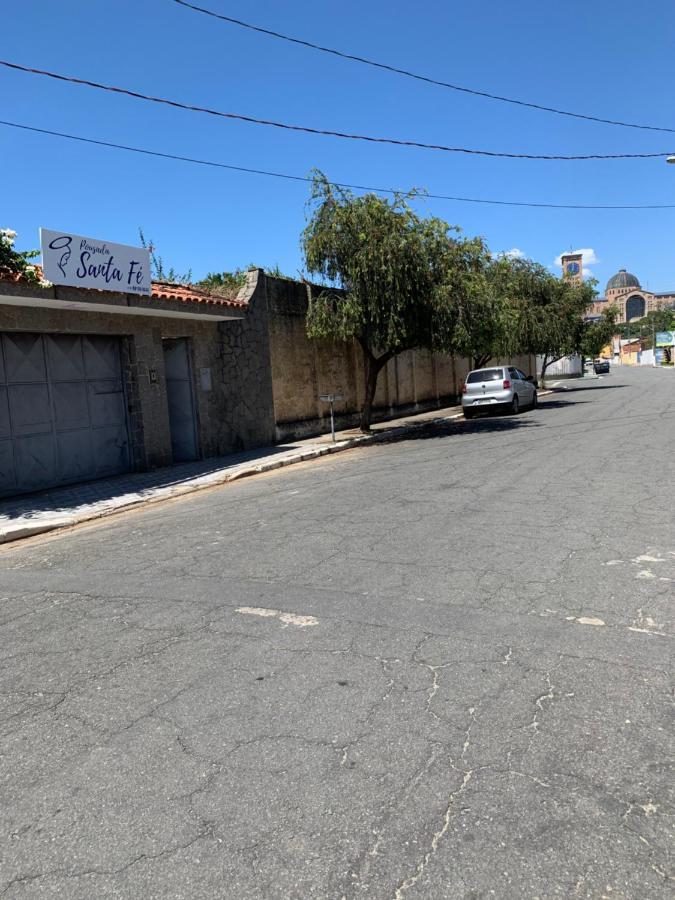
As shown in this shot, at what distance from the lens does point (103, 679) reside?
12.3ft

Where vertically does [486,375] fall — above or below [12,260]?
below

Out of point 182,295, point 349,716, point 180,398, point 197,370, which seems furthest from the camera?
point 180,398

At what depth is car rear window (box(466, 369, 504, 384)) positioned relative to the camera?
907 inches

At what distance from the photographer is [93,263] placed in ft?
36.7

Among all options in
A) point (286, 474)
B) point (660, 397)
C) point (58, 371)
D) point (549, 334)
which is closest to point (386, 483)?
point (286, 474)

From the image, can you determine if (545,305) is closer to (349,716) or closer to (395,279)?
(395,279)

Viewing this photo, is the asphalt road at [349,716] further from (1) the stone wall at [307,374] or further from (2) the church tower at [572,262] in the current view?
(2) the church tower at [572,262]

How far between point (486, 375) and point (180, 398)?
12.2 metres

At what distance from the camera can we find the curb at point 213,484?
28.9ft

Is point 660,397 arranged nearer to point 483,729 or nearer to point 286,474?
point 286,474

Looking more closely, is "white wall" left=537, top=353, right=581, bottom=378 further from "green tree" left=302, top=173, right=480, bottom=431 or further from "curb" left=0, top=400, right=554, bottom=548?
"green tree" left=302, top=173, right=480, bottom=431

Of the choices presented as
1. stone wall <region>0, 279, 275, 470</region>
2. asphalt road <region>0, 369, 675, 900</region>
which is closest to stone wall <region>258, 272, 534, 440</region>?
stone wall <region>0, 279, 275, 470</region>

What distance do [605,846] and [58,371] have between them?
12.0 m

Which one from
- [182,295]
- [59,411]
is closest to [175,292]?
[182,295]
